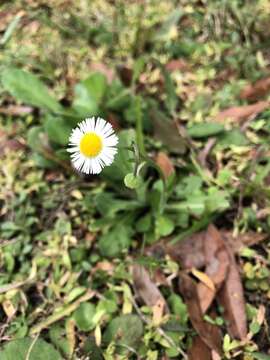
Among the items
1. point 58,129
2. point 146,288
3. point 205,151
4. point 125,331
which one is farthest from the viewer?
point 205,151

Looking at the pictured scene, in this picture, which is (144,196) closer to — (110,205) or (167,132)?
(110,205)

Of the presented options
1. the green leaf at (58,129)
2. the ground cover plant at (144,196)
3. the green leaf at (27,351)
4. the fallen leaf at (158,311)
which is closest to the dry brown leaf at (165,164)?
the ground cover plant at (144,196)

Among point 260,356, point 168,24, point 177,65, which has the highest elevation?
point 168,24

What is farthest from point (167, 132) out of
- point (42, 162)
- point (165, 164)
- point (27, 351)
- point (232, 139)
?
point (27, 351)

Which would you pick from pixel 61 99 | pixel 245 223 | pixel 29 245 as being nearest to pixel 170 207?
pixel 245 223

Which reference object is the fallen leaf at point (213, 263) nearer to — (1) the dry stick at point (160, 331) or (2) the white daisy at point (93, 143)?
(1) the dry stick at point (160, 331)
